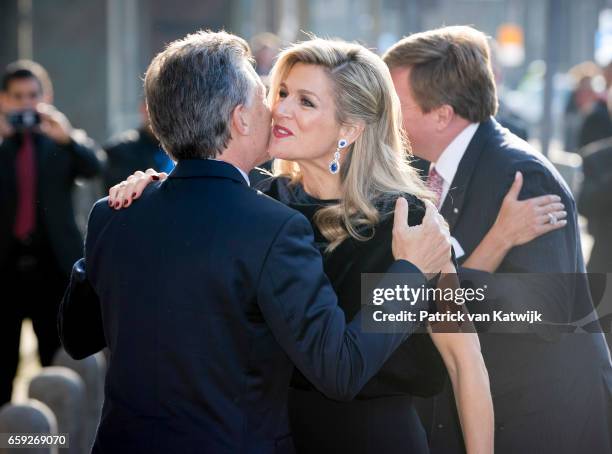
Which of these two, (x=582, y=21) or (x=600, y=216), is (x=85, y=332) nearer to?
(x=600, y=216)

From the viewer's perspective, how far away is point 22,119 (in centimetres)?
716

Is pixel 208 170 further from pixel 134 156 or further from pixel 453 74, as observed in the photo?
pixel 134 156

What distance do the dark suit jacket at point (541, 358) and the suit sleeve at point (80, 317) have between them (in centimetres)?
114

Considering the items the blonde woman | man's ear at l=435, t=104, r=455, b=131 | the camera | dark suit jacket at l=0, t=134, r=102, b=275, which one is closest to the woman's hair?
the blonde woman

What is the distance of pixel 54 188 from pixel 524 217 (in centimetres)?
411

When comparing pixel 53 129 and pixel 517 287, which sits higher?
pixel 53 129

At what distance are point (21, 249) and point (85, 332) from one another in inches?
159

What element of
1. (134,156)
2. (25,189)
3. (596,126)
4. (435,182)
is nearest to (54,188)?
(25,189)

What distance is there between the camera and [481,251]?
12.5 feet

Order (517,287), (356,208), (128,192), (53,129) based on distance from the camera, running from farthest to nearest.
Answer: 1. (53,129)
2. (517,287)
3. (356,208)
4. (128,192)

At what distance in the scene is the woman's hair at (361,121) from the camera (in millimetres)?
3312

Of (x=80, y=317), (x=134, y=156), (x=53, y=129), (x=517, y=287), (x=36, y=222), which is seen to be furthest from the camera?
(x=134, y=156)

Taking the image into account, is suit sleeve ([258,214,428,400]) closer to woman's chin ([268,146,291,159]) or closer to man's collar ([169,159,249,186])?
man's collar ([169,159,249,186])

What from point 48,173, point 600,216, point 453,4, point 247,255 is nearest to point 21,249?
point 48,173
